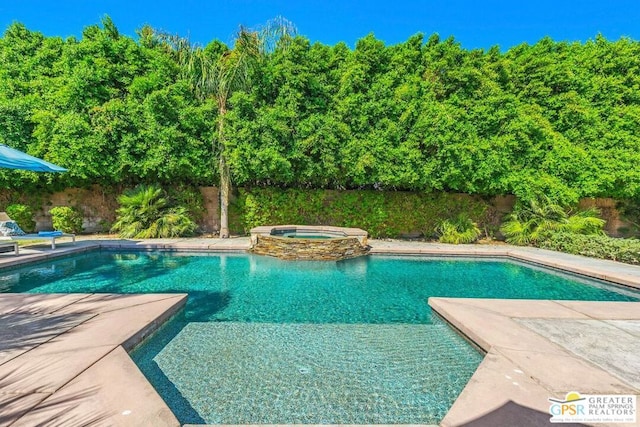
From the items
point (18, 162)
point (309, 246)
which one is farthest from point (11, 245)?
point (309, 246)

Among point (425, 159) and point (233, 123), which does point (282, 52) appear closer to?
point (233, 123)

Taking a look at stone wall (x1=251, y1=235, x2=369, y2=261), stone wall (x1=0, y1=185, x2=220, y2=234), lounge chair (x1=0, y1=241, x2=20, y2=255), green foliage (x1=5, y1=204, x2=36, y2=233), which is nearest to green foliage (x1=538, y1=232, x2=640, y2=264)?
stone wall (x1=251, y1=235, x2=369, y2=261)

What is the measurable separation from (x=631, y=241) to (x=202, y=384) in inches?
455

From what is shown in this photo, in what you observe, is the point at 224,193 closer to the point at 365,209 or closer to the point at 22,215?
the point at 365,209

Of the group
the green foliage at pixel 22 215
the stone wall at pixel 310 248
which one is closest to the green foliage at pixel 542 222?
the stone wall at pixel 310 248

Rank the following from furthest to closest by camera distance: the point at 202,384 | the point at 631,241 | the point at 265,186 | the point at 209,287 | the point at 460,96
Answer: the point at 265,186, the point at 460,96, the point at 631,241, the point at 209,287, the point at 202,384

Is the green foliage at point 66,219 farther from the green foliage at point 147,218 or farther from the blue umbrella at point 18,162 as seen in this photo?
the blue umbrella at point 18,162

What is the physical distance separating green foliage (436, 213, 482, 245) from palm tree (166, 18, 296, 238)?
346 inches

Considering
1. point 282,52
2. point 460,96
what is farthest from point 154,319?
point 460,96

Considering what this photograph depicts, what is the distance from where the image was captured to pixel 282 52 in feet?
38.8

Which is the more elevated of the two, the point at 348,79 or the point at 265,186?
the point at 348,79

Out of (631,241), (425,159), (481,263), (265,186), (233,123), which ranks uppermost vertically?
(233,123)

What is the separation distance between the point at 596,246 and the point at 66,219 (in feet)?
58.8

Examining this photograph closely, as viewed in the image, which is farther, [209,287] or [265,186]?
[265,186]
